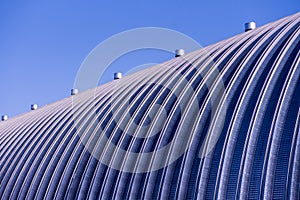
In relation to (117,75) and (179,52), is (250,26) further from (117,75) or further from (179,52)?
(117,75)

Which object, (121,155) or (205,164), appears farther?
(121,155)

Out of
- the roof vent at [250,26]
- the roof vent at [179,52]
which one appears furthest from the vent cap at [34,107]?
the roof vent at [250,26]

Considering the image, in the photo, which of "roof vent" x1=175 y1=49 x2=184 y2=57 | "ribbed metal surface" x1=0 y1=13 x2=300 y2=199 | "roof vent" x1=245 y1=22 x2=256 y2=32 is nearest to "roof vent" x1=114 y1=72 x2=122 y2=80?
"ribbed metal surface" x1=0 y1=13 x2=300 y2=199

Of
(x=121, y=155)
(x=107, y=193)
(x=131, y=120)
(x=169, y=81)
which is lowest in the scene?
(x=107, y=193)

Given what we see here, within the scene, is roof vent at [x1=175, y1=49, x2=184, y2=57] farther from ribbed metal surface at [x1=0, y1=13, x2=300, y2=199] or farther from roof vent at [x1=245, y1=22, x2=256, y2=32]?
roof vent at [x1=245, y1=22, x2=256, y2=32]

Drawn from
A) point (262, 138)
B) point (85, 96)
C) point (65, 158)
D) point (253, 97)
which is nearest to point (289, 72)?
point (253, 97)

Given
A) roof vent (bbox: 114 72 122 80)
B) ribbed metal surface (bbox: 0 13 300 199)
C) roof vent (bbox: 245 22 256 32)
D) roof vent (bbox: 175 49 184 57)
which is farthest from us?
roof vent (bbox: 114 72 122 80)

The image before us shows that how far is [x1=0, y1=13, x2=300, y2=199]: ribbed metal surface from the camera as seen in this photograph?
22625 mm

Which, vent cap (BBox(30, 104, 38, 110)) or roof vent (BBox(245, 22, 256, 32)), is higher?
roof vent (BBox(245, 22, 256, 32))

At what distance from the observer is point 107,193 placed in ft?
94.6

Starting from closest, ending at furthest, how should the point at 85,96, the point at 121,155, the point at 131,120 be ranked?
the point at 121,155 → the point at 131,120 → the point at 85,96

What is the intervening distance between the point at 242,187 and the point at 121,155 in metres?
10.0

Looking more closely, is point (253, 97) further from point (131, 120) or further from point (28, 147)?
point (28, 147)

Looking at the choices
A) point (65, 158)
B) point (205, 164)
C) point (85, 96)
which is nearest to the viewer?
point (205, 164)
